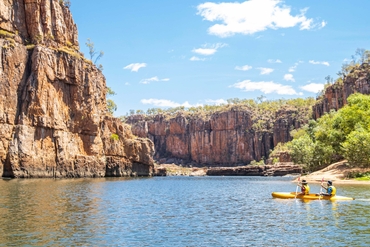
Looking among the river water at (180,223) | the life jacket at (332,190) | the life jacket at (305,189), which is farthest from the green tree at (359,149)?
the river water at (180,223)

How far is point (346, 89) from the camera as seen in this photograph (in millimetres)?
163125

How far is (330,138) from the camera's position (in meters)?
90.8

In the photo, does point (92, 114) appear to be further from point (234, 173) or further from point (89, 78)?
point (234, 173)

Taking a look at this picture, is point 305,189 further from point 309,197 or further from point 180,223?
point 180,223

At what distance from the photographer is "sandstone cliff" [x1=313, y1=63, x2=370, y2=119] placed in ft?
498

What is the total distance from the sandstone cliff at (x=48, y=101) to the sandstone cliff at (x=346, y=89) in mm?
86074

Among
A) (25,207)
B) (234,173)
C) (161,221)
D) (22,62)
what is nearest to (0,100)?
(22,62)

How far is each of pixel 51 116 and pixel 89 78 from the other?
17107 millimetres

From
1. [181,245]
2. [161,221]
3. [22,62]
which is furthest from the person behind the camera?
[22,62]

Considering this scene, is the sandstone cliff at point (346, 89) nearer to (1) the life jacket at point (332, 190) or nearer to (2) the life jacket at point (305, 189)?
(2) the life jacket at point (305, 189)

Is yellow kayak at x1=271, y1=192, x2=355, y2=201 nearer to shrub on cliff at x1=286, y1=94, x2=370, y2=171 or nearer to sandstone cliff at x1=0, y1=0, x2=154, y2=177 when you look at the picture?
shrub on cliff at x1=286, y1=94, x2=370, y2=171

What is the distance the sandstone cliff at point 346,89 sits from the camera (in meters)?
152

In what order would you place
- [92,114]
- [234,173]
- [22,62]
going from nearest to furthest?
[22,62]
[92,114]
[234,173]

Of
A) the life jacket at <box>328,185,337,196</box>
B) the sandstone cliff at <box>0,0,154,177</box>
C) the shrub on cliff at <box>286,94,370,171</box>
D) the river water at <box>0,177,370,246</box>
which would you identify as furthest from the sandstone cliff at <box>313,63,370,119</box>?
the river water at <box>0,177,370,246</box>
